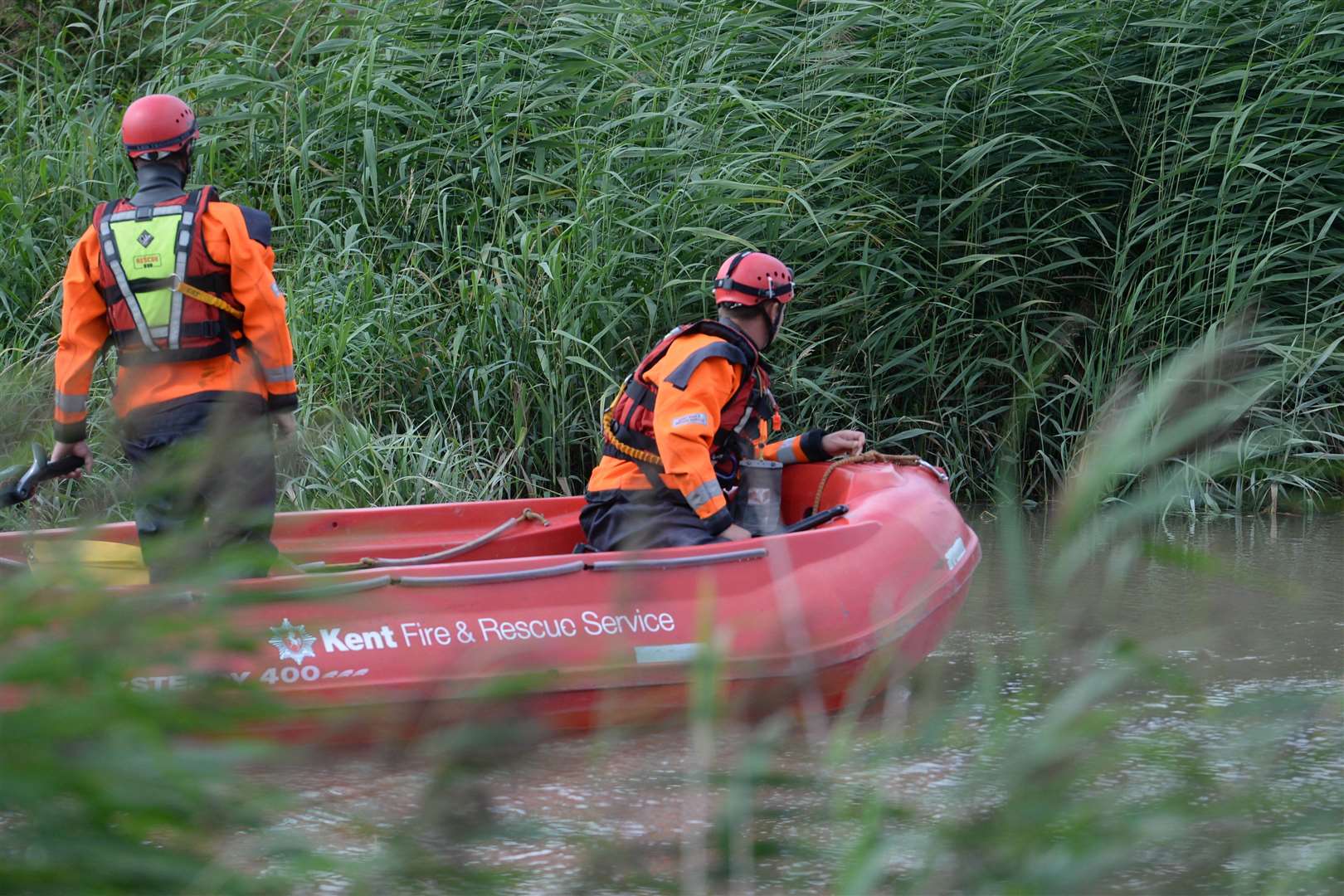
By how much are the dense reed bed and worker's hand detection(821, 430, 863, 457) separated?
1274 millimetres

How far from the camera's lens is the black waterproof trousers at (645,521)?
4.10 m

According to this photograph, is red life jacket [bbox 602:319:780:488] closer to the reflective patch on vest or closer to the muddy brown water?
the reflective patch on vest

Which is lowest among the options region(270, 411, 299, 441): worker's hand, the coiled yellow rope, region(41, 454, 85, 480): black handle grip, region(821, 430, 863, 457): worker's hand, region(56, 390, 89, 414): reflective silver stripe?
region(821, 430, 863, 457): worker's hand

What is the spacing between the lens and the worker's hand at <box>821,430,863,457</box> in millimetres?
4758

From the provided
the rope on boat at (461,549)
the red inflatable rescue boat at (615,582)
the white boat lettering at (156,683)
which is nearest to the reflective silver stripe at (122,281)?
the red inflatable rescue boat at (615,582)

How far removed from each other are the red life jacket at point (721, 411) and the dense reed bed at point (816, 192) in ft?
5.05

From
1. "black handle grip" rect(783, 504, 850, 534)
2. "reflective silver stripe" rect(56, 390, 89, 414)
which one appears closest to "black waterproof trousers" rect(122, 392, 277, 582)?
"reflective silver stripe" rect(56, 390, 89, 414)

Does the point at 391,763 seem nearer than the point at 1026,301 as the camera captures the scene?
Yes

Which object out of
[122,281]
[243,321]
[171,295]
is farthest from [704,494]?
[122,281]

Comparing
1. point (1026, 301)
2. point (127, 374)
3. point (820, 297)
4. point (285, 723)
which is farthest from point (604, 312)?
point (285, 723)

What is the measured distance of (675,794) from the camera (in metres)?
1.18

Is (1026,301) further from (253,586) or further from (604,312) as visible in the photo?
(253,586)

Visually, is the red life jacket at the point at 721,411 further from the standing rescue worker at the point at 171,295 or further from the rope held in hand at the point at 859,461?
the standing rescue worker at the point at 171,295

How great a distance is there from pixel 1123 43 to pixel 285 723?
21.6 ft
